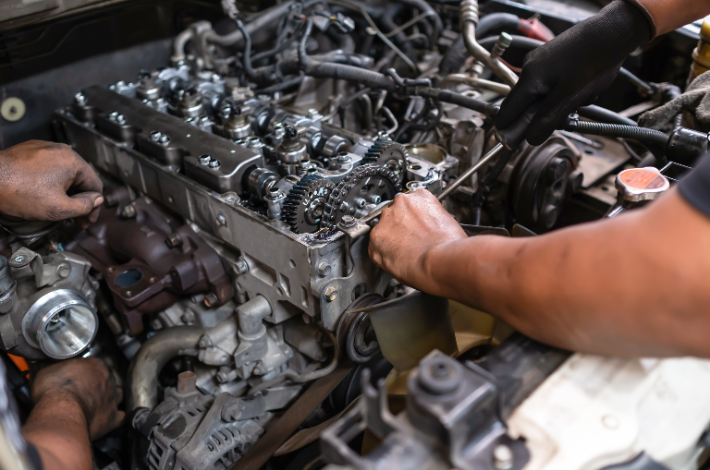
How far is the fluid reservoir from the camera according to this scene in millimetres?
1916

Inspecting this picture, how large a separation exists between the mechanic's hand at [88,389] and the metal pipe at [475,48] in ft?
5.75

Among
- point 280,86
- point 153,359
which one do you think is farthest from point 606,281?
point 280,86

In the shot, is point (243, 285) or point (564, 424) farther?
point (243, 285)

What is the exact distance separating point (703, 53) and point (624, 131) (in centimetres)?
57

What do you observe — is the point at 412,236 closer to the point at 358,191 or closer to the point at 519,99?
the point at 358,191

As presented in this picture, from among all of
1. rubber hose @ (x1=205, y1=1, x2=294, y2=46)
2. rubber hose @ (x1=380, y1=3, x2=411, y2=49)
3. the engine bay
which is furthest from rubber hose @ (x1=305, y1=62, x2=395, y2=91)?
rubber hose @ (x1=380, y1=3, x2=411, y2=49)

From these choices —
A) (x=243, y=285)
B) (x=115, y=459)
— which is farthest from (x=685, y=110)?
(x=115, y=459)

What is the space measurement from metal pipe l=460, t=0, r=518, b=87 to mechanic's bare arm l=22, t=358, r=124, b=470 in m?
1.75

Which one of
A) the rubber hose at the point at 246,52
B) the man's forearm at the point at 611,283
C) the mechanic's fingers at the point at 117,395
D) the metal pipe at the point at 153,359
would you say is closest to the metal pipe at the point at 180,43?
the rubber hose at the point at 246,52

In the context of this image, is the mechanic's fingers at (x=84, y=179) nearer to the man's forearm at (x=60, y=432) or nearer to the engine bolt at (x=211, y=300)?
the engine bolt at (x=211, y=300)

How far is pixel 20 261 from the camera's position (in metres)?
1.56

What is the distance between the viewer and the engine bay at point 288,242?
3.59 ft

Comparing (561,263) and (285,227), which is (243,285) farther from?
(561,263)

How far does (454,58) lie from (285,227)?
5.01 feet
